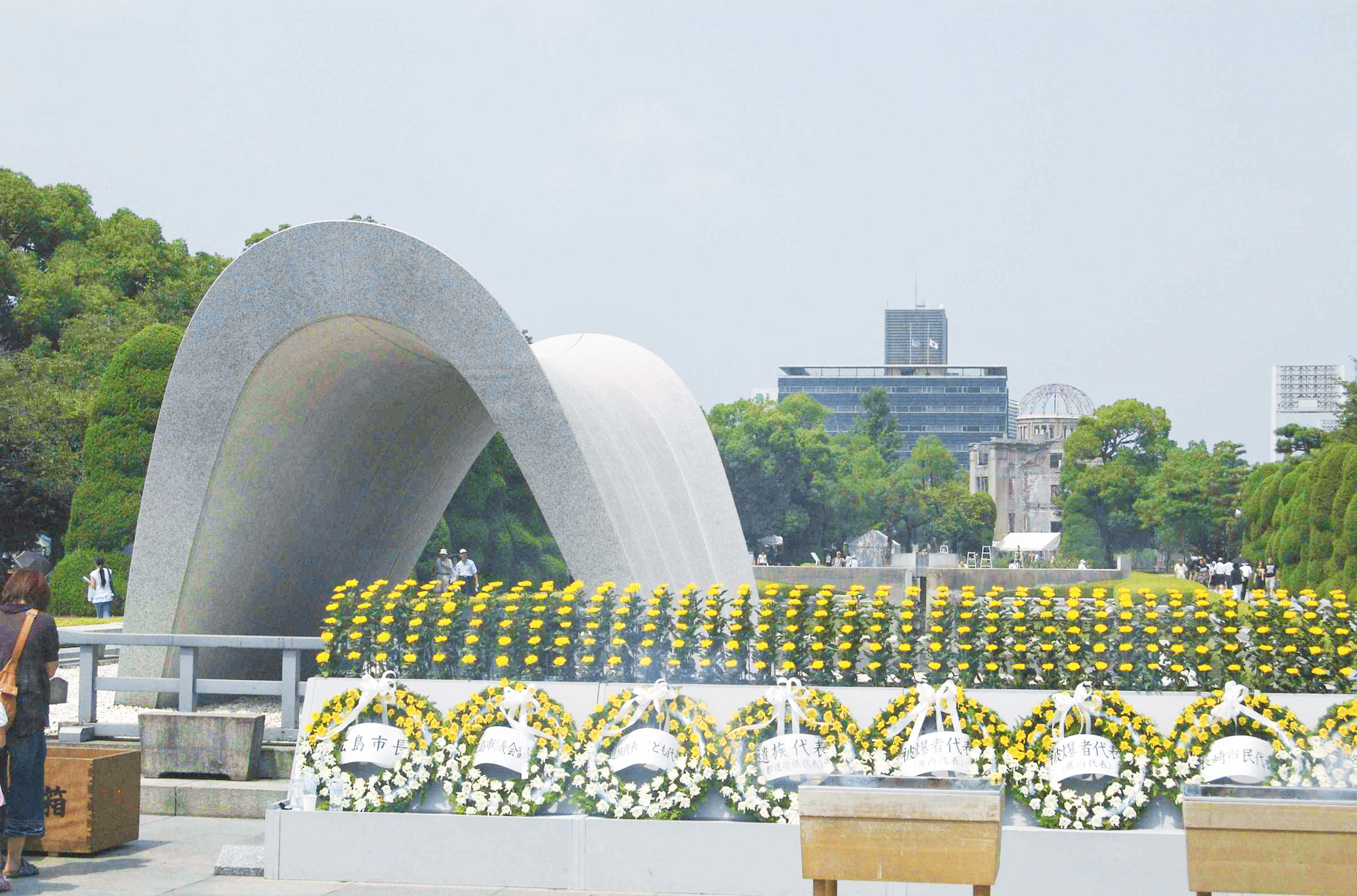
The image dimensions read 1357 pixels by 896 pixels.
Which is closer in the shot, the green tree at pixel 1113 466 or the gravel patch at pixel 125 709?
the gravel patch at pixel 125 709

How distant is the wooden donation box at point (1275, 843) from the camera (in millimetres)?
5254

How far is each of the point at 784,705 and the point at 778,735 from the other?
161 mm

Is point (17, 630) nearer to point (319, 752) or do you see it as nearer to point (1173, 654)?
point (319, 752)

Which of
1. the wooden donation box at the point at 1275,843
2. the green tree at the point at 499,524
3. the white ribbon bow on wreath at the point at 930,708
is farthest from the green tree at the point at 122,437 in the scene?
the wooden donation box at the point at 1275,843

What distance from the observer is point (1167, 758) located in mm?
7125

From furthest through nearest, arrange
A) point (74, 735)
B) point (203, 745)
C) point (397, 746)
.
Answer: point (74, 735)
point (203, 745)
point (397, 746)

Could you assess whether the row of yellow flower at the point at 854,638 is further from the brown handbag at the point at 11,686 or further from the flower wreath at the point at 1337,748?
the brown handbag at the point at 11,686

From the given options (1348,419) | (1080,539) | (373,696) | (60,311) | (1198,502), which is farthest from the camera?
(1080,539)

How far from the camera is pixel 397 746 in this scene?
25.7 ft

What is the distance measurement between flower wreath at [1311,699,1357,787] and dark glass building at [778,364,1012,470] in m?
158

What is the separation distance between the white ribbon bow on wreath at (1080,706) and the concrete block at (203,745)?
5574 mm

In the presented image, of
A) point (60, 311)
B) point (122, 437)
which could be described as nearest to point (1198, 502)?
point (60, 311)

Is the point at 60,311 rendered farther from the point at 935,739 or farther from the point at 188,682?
the point at 935,739

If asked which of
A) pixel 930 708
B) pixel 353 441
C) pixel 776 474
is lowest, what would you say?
pixel 930 708
